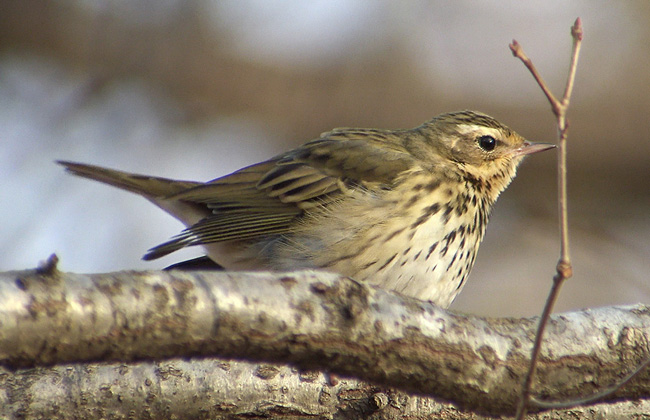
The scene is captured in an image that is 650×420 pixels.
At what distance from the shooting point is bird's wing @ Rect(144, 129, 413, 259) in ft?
16.7

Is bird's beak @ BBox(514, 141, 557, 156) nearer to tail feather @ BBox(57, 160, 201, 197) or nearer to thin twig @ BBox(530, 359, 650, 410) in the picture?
tail feather @ BBox(57, 160, 201, 197)

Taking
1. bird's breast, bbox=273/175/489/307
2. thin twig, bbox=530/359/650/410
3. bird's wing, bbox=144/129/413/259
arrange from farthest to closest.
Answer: bird's wing, bbox=144/129/413/259 < bird's breast, bbox=273/175/489/307 < thin twig, bbox=530/359/650/410

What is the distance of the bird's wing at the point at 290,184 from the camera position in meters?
5.10

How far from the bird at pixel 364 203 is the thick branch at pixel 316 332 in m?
1.36

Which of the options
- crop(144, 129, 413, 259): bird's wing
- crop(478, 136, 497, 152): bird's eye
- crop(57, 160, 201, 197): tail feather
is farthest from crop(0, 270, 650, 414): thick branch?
crop(57, 160, 201, 197): tail feather

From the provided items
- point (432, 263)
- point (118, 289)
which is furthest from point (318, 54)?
point (118, 289)

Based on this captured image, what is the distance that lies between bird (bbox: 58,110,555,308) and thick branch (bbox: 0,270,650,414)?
136cm

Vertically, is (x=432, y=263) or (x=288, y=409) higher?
(x=432, y=263)

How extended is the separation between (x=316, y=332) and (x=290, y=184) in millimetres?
2700

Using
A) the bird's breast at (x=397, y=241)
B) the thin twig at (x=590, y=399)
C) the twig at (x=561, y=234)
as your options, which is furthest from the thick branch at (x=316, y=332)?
the bird's breast at (x=397, y=241)

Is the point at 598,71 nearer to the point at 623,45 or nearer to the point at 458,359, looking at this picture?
the point at 623,45

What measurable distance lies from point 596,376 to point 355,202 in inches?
77.2

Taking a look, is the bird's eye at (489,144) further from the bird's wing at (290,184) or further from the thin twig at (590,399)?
the thin twig at (590,399)

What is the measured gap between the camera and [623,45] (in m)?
8.40
